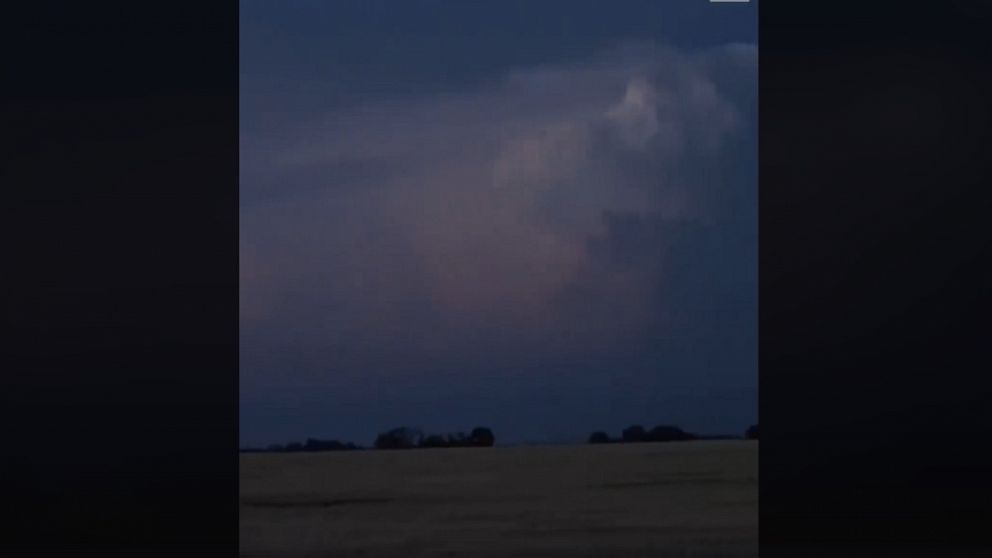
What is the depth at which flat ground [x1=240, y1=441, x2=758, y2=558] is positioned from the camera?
250 inches

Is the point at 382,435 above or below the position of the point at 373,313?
below

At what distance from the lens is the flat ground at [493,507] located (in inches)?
250

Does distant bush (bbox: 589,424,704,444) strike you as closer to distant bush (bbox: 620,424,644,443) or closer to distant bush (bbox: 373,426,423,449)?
distant bush (bbox: 620,424,644,443)

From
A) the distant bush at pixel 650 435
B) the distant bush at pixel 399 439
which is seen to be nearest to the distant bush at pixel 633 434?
the distant bush at pixel 650 435

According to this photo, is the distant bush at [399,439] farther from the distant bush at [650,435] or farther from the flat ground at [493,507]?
the distant bush at [650,435]

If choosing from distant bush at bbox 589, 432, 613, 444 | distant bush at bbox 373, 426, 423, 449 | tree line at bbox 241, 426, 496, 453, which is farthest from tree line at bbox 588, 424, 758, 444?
distant bush at bbox 373, 426, 423, 449

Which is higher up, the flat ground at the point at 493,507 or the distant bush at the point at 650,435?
the distant bush at the point at 650,435

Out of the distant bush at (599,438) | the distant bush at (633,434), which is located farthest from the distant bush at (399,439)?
the distant bush at (633,434)
